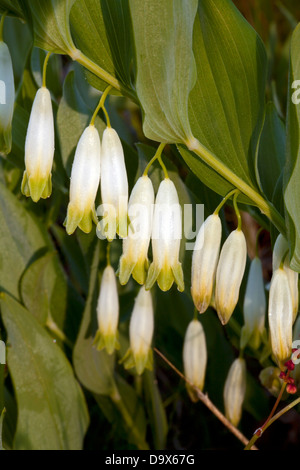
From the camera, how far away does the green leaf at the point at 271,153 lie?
3.16 ft

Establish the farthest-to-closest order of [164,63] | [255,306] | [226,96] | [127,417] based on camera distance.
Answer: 1. [127,417]
2. [255,306]
3. [226,96]
4. [164,63]

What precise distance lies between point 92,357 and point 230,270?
1.34 ft

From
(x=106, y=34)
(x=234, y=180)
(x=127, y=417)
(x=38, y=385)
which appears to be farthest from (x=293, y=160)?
(x=127, y=417)

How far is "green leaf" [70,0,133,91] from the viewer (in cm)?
76

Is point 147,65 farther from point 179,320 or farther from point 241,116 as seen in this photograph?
point 179,320

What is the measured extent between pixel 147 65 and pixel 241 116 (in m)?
0.18

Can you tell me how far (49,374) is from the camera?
3.21 feet

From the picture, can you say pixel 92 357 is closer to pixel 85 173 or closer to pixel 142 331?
pixel 142 331

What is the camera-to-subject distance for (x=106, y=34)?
0.77 metres

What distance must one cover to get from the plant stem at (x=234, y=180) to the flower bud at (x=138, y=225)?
77 millimetres
